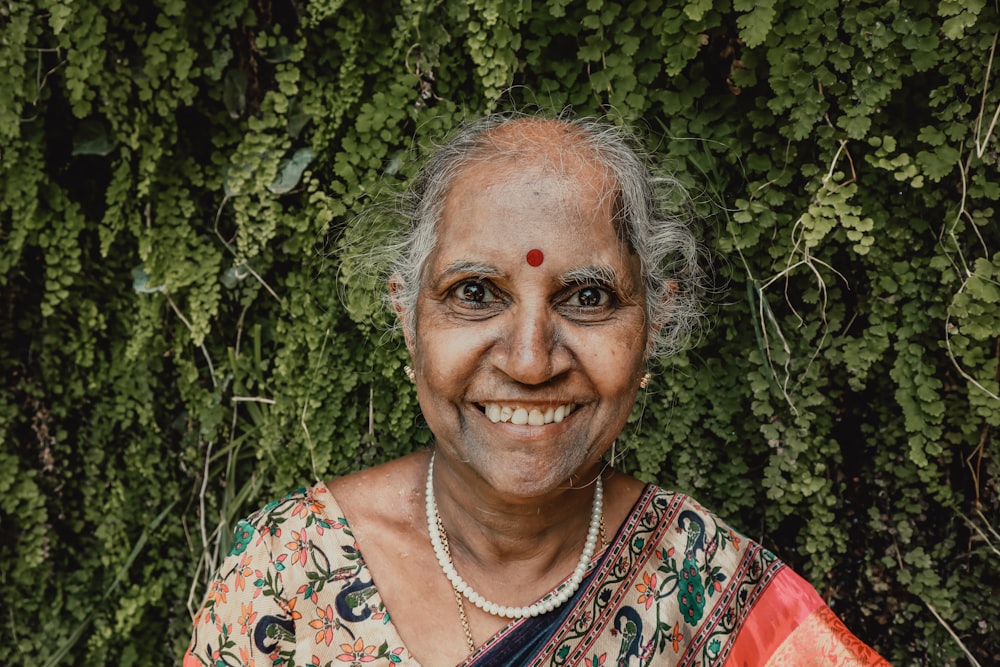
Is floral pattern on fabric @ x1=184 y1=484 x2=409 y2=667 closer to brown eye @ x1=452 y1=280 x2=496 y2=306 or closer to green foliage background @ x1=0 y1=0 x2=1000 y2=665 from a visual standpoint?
brown eye @ x1=452 y1=280 x2=496 y2=306

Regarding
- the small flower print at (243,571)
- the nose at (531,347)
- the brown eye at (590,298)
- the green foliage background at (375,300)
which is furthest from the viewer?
the green foliage background at (375,300)

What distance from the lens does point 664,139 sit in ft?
8.57

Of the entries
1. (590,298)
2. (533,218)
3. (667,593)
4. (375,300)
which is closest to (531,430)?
(590,298)

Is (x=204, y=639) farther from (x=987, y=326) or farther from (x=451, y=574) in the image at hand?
(x=987, y=326)

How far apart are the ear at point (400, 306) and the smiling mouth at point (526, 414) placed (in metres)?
0.32

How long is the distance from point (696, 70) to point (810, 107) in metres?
0.38

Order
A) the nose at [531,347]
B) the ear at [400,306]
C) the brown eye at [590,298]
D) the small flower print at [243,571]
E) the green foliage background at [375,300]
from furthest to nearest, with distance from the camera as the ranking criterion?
the green foliage background at [375,300], the ear at [400,306], the small flower print at [243,571], the brown eye at [590,298], the nose at [531,347]

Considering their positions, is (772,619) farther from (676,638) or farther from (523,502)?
(523,502)

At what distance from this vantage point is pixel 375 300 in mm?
2648

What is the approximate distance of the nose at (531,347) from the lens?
1727 millimetres

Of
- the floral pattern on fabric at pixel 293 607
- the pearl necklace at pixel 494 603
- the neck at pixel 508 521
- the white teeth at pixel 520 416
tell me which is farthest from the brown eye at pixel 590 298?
the floral pattern on fabric at pixel 293 607

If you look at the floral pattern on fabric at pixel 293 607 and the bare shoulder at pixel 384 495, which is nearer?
the floral pattern on fabric at pixel 293 607

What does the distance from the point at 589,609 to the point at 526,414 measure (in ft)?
1.80

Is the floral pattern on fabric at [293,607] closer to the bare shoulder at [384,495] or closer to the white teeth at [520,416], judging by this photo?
the bare shoulder at [384,495]
